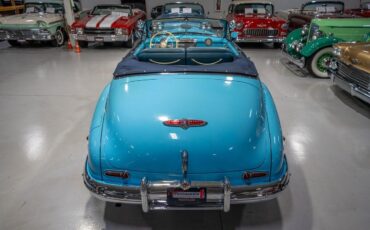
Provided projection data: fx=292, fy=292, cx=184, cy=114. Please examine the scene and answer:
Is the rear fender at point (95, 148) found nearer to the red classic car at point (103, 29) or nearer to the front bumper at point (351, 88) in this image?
the front bumper at point (351, 88)

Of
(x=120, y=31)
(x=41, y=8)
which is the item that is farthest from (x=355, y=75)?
(x=41, y=8)

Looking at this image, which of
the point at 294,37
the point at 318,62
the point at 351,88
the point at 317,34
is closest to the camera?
the point at 351,88

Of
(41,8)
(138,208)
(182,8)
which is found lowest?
(138,208)

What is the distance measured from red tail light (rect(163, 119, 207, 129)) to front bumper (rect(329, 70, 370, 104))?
10.5ft

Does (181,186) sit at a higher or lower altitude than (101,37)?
lower

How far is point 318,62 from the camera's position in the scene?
5.97m

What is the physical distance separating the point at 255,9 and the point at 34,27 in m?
6.80

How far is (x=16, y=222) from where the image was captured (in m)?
2.30

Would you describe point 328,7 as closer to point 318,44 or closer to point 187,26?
point 318,44

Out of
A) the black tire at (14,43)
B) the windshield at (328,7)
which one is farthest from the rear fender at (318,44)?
the black tire at (14,43)

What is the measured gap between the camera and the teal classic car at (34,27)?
8.62 m

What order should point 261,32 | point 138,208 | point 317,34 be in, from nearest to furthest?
1. point 138,208
2. point 317,34
3. point 261,32

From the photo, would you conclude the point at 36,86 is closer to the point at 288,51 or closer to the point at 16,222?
the point at 16,222

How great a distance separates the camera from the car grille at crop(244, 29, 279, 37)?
28.4 ft
